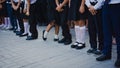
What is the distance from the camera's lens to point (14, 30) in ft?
27.1

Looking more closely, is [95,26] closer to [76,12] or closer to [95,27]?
[95,27]

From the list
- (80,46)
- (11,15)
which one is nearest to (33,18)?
(11,15)

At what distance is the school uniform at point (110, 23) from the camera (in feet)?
13.8

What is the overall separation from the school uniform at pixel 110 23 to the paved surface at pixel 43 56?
0.51 feet

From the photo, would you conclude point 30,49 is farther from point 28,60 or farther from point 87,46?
point 87,46

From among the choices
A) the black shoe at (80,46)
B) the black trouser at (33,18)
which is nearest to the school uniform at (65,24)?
the black shoe at (80,46)

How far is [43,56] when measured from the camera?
17.0 ft

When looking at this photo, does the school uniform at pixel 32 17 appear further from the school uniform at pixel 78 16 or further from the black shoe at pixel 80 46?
the black shoe at pixel 80 46

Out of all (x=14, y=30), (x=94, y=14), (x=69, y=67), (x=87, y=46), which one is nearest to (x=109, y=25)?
(x=94, y=14)

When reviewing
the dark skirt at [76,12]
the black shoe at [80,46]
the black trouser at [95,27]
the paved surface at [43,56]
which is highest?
the dark skirt at [76,12]

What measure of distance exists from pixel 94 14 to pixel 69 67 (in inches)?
48.7

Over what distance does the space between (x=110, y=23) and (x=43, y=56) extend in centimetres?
163

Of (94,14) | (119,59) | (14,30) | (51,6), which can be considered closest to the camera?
(119,59)

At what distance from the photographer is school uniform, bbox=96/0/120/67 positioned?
4.19 m
